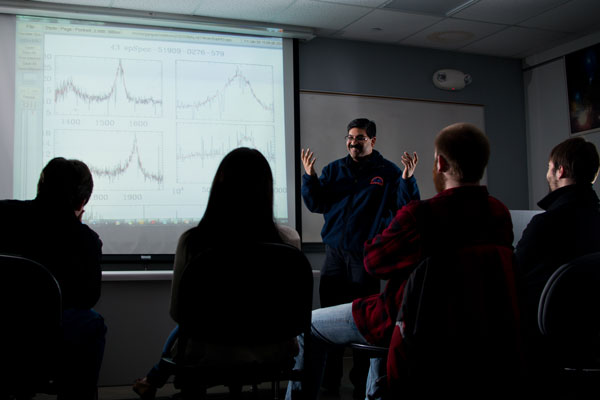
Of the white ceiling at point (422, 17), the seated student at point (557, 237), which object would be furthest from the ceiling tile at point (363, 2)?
the seated student at point (557, 237)

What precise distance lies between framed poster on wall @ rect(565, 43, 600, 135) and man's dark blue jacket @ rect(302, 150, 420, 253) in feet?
6.57

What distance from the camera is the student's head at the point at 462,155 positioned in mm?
1636

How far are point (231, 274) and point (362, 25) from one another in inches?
115

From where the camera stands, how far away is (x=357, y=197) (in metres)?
3.18

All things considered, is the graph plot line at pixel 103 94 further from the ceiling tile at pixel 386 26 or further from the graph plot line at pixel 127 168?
the ceiling tile at pixel 386 26

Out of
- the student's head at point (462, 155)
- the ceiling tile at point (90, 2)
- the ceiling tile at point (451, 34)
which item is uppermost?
the ceiling tile at point (451, 34)

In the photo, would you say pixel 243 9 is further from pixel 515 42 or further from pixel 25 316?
pixel 25 316

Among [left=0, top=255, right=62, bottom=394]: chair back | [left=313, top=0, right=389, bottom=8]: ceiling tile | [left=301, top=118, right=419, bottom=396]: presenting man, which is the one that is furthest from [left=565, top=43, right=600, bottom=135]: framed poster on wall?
[left=0, top=255, right=62, bottom=394]: chair back

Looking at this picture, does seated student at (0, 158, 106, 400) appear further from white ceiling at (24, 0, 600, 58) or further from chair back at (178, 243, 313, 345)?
white ceiling at (24, 0, 600, 58)

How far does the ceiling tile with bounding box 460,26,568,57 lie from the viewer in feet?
13.8

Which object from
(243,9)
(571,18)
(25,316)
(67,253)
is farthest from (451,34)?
(25,316)

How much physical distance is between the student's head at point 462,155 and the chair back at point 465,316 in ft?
0.79

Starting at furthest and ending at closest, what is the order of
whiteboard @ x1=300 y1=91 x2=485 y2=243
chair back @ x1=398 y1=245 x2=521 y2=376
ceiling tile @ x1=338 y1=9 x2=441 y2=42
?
whiteboard @ x1=300 y1=91 x2=485 y2=243 < ceiling tile @ x1=338 y1=9 x2=441 y2=42 < chair back @ x1=398 y1=245 x2=521 y2=376

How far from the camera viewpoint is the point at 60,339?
1755 mm
